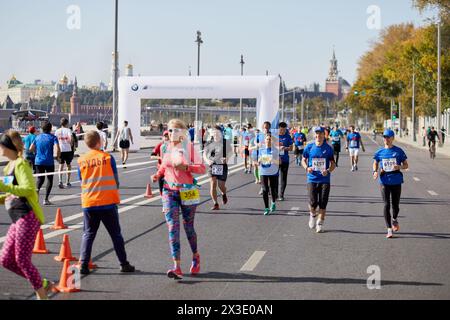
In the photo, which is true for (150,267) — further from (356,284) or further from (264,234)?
(264,234)

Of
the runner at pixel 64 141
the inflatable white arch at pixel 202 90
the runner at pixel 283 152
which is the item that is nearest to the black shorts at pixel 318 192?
the runner at pixel 283 152

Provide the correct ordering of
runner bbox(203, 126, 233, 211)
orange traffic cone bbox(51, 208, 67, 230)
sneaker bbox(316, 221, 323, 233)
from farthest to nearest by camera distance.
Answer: runner bbox(203, 126, 233, 211), orange traffic cone bbox(51, 208, 67, 230), sneaker bbox(316, 221, 323, 233)

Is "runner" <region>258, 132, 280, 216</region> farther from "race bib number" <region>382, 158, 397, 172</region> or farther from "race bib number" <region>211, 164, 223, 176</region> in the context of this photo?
"race bib number" <region>382, 158, 397, 172</region>

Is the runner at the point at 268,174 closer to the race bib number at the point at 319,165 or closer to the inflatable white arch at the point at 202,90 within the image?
the race bib number at the point at 319,165

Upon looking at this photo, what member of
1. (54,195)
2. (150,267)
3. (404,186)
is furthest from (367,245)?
(404,186)

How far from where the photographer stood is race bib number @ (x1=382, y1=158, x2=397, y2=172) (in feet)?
39.3

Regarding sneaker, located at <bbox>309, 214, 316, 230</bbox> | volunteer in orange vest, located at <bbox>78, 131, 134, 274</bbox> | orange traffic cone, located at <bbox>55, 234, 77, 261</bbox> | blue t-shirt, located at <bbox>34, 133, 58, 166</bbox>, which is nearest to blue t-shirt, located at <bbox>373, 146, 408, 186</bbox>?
sneaker, located at <bbox>309, 214, 316, 230</bbox>

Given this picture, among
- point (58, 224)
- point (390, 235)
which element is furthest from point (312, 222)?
point (58, 224)

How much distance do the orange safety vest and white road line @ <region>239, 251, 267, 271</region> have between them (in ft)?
5.82

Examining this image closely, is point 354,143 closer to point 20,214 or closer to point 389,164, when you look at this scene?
point 389,164

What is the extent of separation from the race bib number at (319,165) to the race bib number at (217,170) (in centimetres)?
384

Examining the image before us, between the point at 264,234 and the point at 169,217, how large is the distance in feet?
12.4

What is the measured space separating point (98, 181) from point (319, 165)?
4862mm

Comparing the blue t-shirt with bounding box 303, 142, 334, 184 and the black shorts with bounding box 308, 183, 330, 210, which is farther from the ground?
the blue t-shirt with bounding box 303, 142, 334, 184
